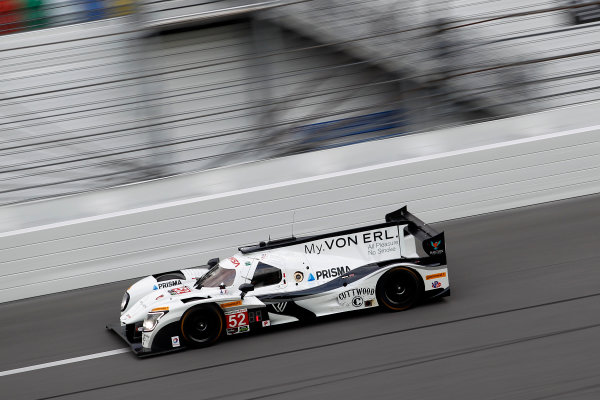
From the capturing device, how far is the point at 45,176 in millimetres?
10539

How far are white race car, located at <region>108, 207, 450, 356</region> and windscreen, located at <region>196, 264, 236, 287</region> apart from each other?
1 cm

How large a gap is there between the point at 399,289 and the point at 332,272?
0.67 metres

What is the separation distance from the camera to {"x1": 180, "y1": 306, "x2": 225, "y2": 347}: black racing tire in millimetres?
7531

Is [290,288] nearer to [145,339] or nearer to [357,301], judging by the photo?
[357,301]

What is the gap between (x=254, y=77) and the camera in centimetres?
1124

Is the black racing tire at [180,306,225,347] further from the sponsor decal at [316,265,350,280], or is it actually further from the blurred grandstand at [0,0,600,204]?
the blurred grandstand at [0,0,600,204]

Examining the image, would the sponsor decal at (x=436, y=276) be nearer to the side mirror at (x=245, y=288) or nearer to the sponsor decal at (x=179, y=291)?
the side mirror at (x=245, y=288)

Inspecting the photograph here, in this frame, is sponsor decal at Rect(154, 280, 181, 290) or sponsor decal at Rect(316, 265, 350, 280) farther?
sponsor decal at Rect(154, 280, 181, 290)

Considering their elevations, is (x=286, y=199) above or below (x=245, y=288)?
above

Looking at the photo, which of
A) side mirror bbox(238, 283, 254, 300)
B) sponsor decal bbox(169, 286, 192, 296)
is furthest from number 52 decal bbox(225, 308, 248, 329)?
sponsor decal bbox(169, 286, 192, 296)

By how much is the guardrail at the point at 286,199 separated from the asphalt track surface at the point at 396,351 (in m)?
0.89

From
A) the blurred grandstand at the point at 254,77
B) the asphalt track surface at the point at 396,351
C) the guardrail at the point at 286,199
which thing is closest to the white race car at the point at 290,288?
the asphalt track surface at the point at 396,351

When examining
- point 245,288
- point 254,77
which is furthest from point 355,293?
point 254,77

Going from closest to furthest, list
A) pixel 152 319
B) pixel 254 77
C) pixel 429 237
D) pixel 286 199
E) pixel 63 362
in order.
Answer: pixel 152 319
pixel 63 362
pixel 429 237
pixel 286 199
pixel 254 77
